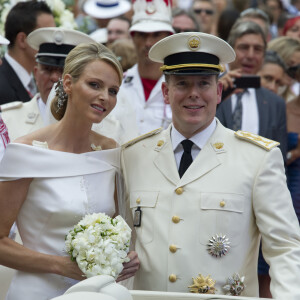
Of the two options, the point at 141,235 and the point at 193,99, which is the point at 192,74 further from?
the point at 141,235

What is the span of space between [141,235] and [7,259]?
695mm

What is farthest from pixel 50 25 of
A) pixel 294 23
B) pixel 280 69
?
pixel 294 23

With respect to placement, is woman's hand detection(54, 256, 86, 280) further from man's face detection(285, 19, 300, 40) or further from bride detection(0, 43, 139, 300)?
man's face detection(285, 19, 300, 40)

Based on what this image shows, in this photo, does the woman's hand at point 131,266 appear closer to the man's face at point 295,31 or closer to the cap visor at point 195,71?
the cap visor at point 195,71

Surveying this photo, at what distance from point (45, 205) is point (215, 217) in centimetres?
87

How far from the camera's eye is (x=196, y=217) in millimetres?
4281

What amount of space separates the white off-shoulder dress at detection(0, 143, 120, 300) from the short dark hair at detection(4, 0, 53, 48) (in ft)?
8.57

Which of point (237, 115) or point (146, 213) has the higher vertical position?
point (237, 115)

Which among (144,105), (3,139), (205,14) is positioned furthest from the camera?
(205,14)

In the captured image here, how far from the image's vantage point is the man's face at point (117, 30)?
9617 millimetres

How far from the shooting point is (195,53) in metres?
4.48

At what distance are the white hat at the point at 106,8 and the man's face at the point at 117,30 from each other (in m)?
0.65

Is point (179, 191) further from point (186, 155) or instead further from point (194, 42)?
point (194, 42)

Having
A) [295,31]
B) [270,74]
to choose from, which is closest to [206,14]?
[295,31]
